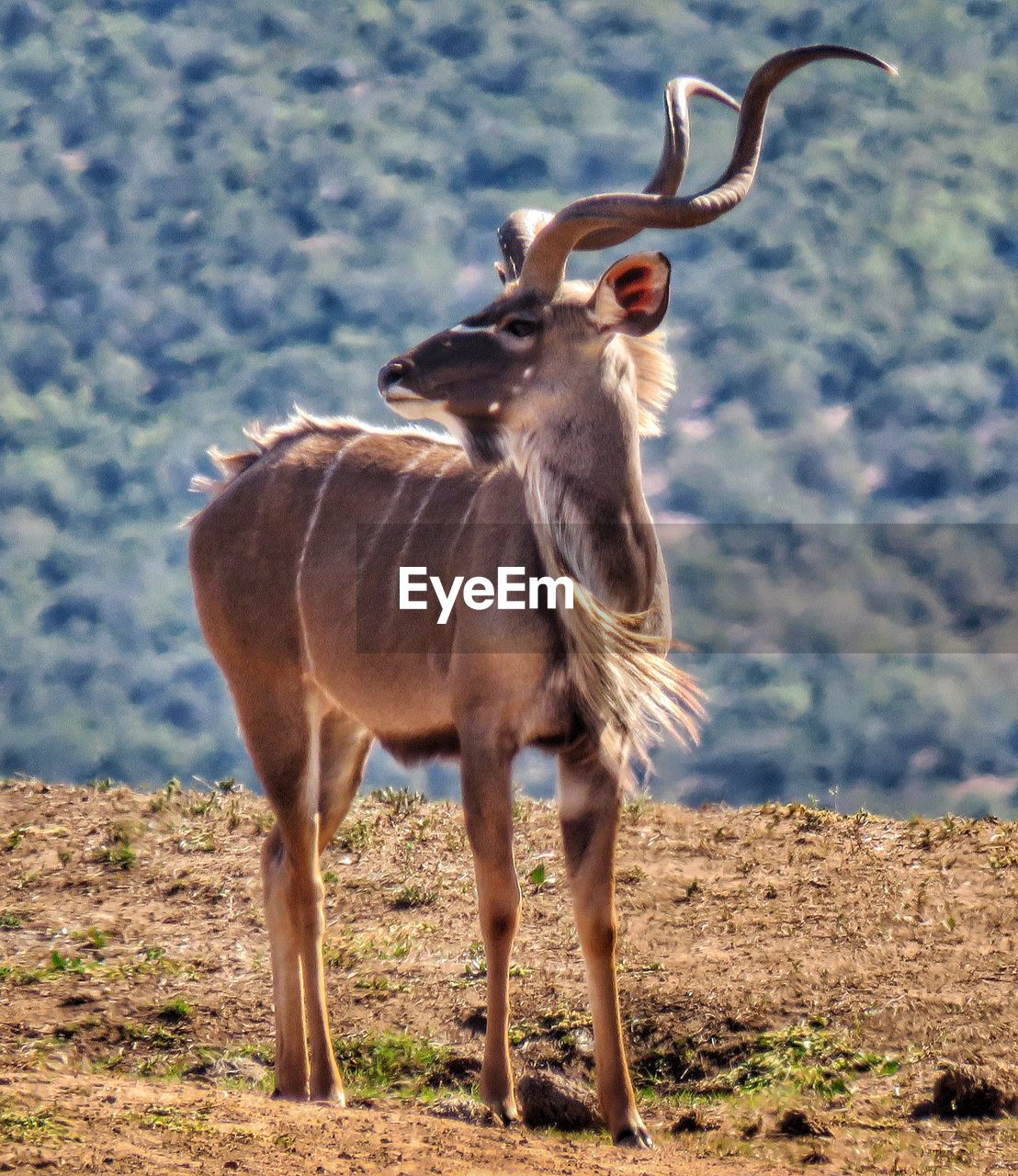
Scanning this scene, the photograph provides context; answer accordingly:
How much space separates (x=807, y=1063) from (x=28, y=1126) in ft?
9.57

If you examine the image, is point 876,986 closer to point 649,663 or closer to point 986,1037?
point 986,1037

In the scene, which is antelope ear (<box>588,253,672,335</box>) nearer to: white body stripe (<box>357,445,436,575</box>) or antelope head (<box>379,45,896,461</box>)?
antelope head (<box>379,45,896,461</box>)

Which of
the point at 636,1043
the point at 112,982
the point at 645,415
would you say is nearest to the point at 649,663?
the point at 645,415

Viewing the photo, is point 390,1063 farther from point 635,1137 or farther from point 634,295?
point 634,295

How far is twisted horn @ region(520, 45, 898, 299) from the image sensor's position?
596 cm

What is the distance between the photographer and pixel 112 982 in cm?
755

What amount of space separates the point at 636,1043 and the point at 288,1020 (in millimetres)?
1271

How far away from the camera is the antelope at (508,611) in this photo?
231 inches

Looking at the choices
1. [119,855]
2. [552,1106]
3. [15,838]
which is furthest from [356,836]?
[552,1106]

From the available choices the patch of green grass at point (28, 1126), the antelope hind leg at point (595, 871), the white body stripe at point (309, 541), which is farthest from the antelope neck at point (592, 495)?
the patch of green grass at point (28, 1126)

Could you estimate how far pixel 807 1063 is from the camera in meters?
6.46

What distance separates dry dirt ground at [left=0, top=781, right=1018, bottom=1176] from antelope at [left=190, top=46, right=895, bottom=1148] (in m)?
0.49

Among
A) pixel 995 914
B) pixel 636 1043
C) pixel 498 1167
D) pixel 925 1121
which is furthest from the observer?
pixel 995 914

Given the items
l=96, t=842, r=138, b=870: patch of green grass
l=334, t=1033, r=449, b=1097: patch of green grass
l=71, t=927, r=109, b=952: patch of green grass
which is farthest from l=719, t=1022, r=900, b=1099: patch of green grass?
l=96, t=842, r=138, b=870: patch of green grass
